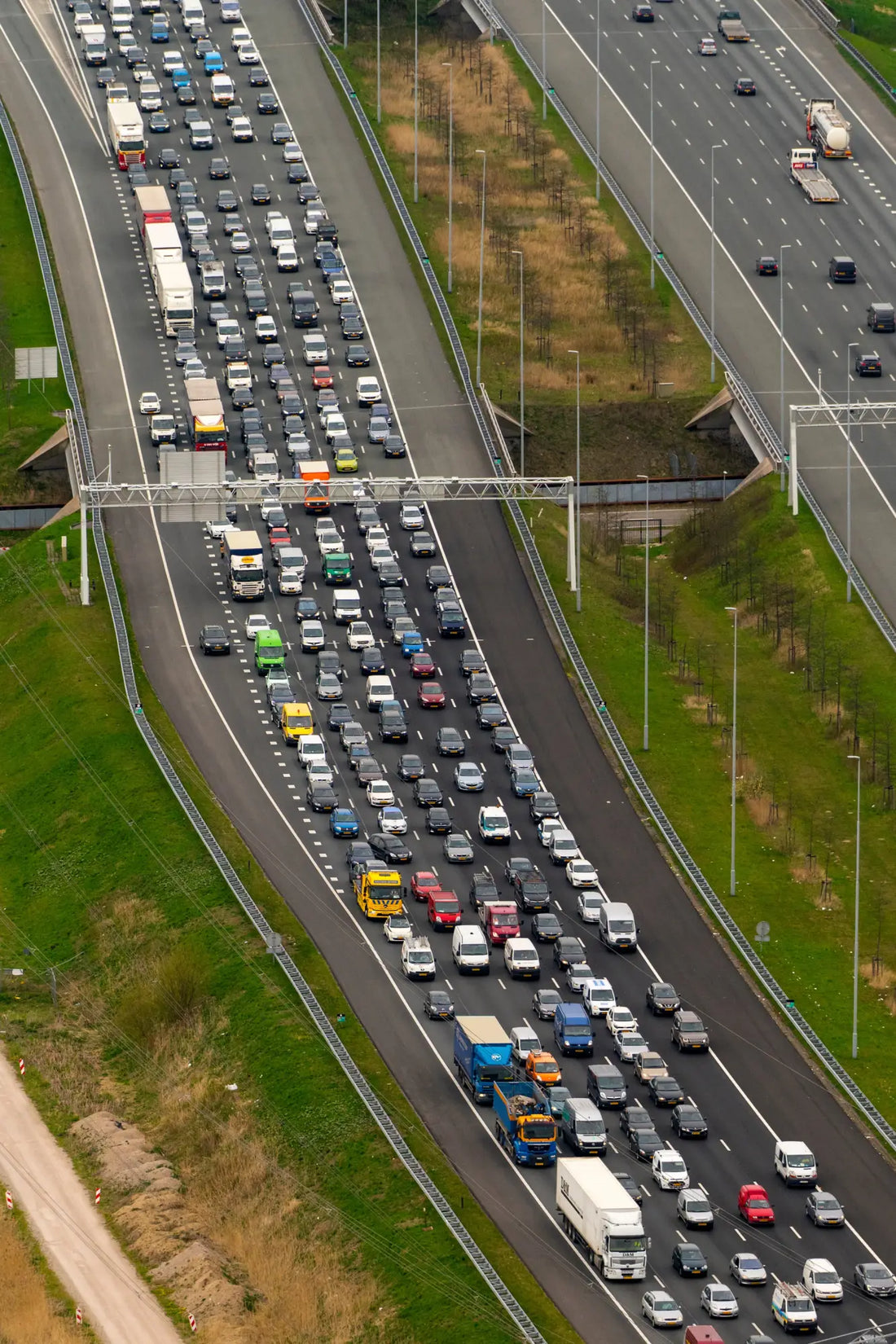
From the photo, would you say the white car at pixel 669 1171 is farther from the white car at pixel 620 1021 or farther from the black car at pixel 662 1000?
the black car at pixel 662 1000

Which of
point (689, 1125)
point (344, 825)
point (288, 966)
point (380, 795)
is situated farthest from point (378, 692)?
point (689, 1125)


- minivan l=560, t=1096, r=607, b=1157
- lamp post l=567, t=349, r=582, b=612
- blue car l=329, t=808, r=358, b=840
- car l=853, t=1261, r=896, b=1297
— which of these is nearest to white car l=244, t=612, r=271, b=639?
lamp post l=567, t=349, r=582, b=612

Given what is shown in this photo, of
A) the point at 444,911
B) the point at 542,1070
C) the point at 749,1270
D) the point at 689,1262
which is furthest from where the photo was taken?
the point at 444,911

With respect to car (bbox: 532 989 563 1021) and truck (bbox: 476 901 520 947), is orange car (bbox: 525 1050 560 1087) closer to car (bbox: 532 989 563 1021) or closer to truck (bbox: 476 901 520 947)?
car (bbox: 532 989 563 1021)

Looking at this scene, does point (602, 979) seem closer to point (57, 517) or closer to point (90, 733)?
point (90, 733)

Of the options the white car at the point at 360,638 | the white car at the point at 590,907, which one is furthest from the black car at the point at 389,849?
the white car at the point at 360,638

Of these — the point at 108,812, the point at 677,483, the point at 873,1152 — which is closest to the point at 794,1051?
the point at 873,1152

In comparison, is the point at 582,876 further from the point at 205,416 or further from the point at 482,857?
the point at 205,416
